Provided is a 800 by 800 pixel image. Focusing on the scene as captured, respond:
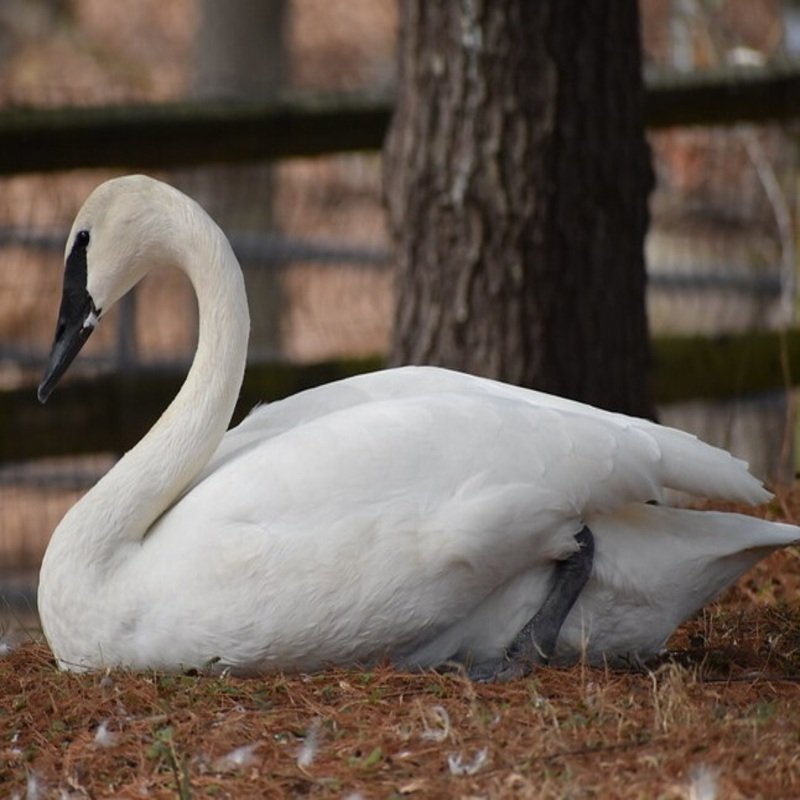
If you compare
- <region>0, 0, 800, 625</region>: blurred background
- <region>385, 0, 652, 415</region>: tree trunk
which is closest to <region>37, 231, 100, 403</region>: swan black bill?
<region>0, 0, 800, 625</region>: blurred background

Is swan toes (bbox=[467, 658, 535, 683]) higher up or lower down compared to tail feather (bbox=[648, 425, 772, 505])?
lower down

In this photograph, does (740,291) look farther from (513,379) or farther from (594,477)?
(594,477)

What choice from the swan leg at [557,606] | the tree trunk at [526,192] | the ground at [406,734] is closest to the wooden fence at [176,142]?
the tree trunk at [526,192]

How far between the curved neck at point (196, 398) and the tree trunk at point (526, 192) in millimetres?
1586

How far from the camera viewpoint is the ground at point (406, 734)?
3.26 meters

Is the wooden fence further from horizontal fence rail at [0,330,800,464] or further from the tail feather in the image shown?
the tail feather

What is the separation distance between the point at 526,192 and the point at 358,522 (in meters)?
2.20

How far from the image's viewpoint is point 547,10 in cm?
582

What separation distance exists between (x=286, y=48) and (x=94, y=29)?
11.9m

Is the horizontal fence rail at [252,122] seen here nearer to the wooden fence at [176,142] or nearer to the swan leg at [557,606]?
the wooden fence at [176,142]

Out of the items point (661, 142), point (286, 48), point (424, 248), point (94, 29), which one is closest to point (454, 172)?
point (424, 248)

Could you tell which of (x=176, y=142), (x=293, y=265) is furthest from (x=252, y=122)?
(x=293, y=265)

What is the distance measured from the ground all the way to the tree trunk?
188 centimetres

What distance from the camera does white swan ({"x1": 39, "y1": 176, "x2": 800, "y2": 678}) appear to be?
3.94m
